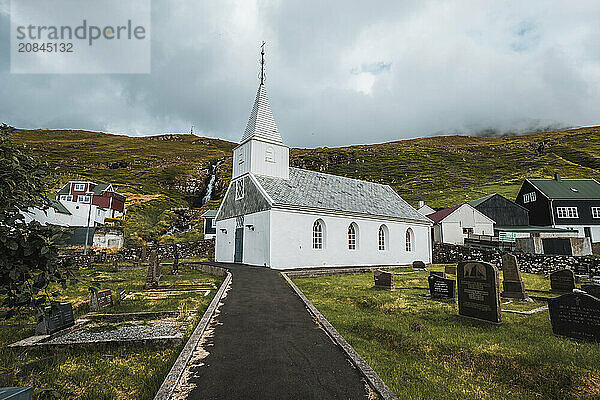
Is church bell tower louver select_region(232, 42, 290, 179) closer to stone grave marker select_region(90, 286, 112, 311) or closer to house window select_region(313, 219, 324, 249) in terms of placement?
house window select_region(313, 219, 324, 249)

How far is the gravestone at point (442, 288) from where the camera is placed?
12.0 m

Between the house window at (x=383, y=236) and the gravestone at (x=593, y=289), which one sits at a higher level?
the house window at (x=383, y=236)

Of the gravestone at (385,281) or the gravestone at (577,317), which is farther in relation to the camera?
the gravestone at (385,281)

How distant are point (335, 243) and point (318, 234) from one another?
58.7 inches

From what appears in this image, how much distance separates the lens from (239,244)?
24703 millimetres

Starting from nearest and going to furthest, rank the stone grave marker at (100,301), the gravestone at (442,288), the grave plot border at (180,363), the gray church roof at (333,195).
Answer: the grave plot border at (180,363) < the stone grave marker at (100,301) < the gravestone at (442,288) < the gray church roof at (333,195)

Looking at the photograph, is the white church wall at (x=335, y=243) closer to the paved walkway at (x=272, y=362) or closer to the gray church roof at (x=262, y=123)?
the gray church roof at (x=262, y=123)

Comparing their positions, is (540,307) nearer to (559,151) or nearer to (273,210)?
(273,210)

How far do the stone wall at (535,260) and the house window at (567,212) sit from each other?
80.1ft

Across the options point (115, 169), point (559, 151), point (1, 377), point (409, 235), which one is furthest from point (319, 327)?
point (559, 151)

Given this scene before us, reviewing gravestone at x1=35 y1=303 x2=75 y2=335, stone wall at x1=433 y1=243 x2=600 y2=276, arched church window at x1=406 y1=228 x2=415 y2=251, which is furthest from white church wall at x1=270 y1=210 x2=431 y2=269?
gravestone at x1=35 y1=303 x2=75 y2=335

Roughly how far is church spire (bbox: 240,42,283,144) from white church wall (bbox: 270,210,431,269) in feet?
24.5

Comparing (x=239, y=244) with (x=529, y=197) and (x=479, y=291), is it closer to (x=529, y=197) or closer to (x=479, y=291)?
(x=479, y=291)

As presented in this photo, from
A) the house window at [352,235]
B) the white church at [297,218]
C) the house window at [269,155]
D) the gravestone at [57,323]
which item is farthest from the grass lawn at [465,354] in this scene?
the house window at [269,155]
